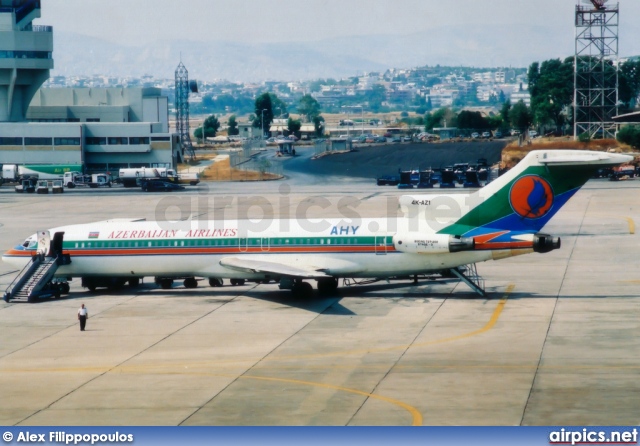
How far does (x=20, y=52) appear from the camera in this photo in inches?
5645

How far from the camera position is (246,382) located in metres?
33.1

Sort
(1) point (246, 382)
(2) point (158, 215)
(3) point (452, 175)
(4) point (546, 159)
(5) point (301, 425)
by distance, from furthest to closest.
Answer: (3) point (452, 175), (2) point (158, 215), (4) point (546, 159), (1) point (246, 382), (5) point (301, 425)

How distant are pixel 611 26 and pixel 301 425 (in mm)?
132229

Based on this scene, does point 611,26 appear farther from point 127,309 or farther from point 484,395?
point 484,395

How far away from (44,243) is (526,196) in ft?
87.5

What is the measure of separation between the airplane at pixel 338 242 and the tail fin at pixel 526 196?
0.05 meters

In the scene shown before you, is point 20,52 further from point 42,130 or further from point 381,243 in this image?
point 381,243

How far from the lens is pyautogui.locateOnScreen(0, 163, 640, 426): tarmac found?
29203 millimetres

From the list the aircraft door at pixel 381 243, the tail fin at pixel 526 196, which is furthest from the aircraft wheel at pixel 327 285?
the tail fin at pixel 526 196

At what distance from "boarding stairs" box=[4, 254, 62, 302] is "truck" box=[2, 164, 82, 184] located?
9214cm

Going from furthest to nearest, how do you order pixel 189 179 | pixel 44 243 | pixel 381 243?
pixel 189 179, pixel 44 243, pixel 381 243

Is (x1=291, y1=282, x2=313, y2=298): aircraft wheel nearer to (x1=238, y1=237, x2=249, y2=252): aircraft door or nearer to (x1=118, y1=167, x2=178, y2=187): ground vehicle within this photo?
(x1=238, y1=237, x2=249, y2=252): aircraft door

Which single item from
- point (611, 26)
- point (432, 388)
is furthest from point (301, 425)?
point (611, 26)

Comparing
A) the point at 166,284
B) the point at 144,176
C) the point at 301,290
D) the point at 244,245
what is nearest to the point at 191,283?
the point at 166,284
